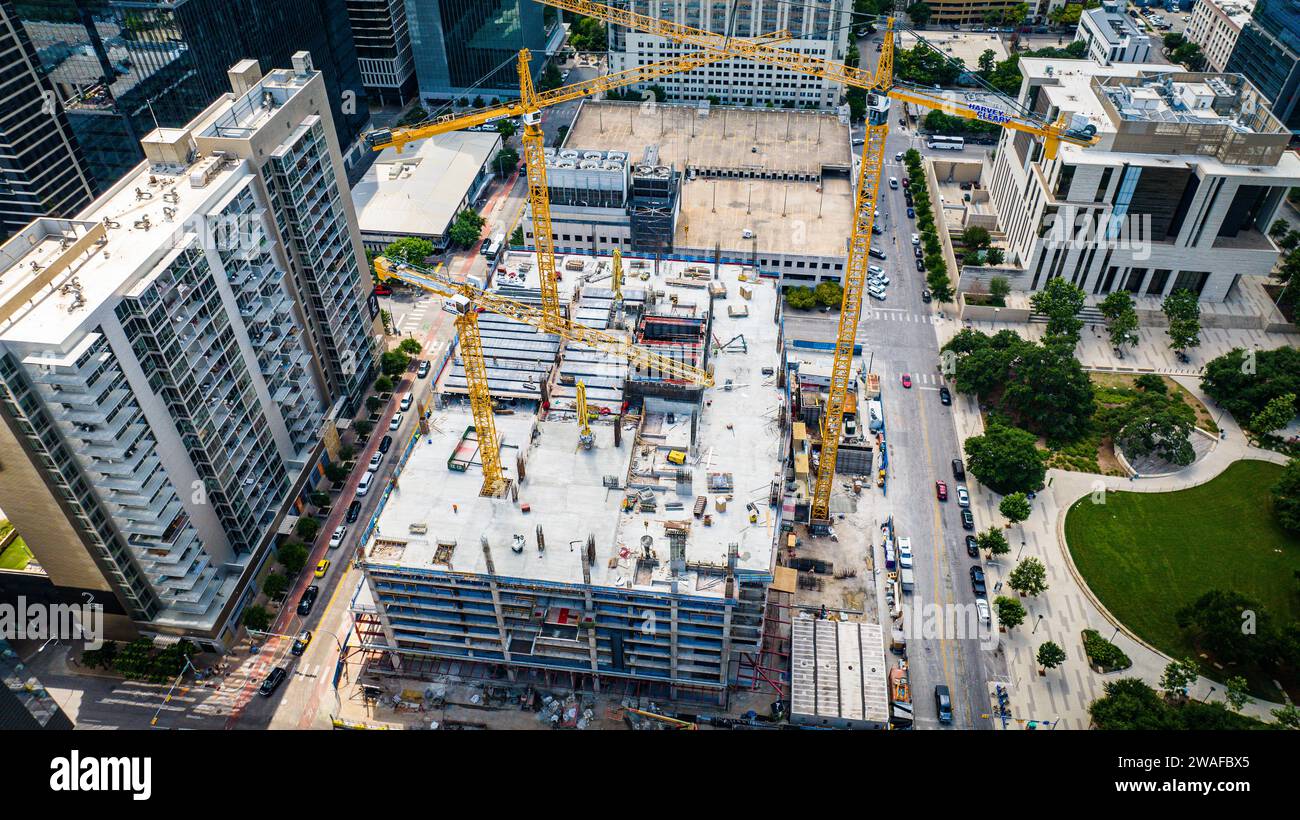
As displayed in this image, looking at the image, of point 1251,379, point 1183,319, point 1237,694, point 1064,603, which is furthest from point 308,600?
point 1183,319

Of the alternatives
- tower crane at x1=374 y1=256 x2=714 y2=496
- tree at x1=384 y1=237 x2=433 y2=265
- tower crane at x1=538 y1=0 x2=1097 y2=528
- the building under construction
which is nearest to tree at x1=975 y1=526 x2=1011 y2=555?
tower crane at x1=538 y1=0 x2=1097 y2=528

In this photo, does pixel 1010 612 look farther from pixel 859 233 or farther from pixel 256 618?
pixel 256 618

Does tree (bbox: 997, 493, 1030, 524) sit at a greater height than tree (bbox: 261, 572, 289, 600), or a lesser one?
greater

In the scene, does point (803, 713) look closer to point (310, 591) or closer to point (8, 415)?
point (310, 591)

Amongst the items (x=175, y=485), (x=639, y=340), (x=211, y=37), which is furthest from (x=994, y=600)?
(x=211, y=37)

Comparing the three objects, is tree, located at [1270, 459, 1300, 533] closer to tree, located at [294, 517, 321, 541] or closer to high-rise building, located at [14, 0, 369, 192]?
tree, located at [294, 517, 321, 541]
